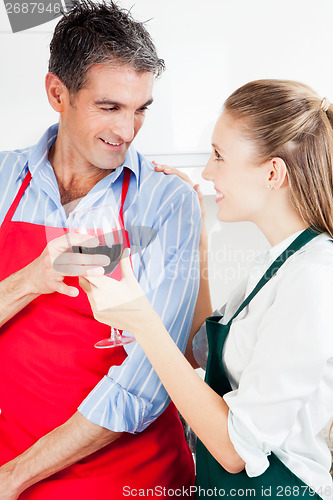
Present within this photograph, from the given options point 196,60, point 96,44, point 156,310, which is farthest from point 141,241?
point 196,60

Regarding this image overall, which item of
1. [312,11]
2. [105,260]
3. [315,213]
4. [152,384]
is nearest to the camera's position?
[105,260]

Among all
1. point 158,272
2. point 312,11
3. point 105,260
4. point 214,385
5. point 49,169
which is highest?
point 312,11

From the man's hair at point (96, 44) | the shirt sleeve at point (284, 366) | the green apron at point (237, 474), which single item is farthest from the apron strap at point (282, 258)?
the man's hair at point (96, 44)

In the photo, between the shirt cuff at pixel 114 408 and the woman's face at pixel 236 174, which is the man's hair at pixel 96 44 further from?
the shirt cuff at pixel 114 408

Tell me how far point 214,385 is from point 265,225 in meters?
0.31

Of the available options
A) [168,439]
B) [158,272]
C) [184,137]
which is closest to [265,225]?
[158,272]

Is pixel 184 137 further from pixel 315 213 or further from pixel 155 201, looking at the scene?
pixel 315 213

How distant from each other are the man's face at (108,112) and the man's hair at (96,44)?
2cm

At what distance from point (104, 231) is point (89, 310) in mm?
305

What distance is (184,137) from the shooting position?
1719 millimetres

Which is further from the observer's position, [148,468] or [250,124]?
[148,468]

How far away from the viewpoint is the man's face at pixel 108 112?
1065 millimetres

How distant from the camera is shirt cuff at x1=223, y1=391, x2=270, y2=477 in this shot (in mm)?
835

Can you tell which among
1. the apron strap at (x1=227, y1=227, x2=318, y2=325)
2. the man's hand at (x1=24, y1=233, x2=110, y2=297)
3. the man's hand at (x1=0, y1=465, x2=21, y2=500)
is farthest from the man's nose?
the man's hand at (x1=0, y1=465, x2=21, y2=500)
